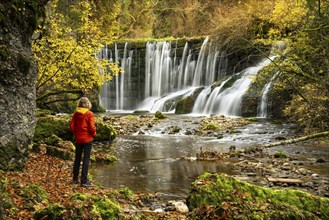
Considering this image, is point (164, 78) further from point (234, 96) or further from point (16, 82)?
point (16, 82)

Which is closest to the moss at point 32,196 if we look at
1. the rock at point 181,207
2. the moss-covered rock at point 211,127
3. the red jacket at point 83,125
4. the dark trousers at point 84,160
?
the dark trousers at point 84,160

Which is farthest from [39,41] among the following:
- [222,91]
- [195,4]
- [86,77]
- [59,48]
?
[195,4]

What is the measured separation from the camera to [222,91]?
92.2 feet

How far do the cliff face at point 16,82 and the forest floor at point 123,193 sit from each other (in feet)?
1.60

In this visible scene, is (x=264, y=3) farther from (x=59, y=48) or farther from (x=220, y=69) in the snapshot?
(x=59, y=48)

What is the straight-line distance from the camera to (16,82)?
7.59 metres

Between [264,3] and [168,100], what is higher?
[264,3]

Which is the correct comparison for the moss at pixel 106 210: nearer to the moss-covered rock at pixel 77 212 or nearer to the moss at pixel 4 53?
the moss-covered rock at pixel 77 212

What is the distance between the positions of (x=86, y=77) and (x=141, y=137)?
225 inches

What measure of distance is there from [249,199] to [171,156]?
8097 millimetres

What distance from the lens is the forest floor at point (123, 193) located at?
5738 millimetres

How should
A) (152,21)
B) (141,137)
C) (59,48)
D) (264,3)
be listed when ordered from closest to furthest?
(59,48), (141,137), (264,3), (152,21)

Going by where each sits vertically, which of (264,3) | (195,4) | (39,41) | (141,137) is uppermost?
(195,4)

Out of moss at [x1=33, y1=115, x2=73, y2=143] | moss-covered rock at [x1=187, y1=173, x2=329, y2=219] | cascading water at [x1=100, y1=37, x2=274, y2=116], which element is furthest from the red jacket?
cascading water at [x1=100, y1=37, x2=274, y2=116]
